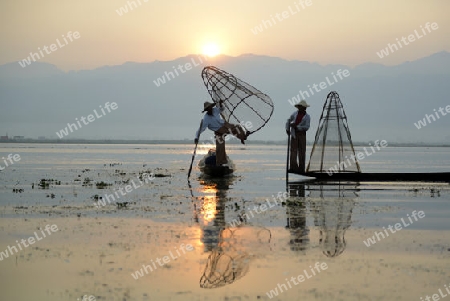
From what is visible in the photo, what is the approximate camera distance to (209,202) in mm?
19547

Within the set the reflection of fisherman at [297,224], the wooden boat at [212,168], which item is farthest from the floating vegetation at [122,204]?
the wooden boat at [212,168]

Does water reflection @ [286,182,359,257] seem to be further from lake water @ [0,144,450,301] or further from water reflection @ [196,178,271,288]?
water reflection @ [196,178,271,288]

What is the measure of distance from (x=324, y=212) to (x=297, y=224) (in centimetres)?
234

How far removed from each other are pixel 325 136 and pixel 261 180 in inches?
120

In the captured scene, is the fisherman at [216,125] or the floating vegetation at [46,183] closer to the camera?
the floating vegetation at [46,183]

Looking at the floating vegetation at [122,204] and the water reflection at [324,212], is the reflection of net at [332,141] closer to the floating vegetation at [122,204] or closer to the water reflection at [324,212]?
the water reflection at [324,212]

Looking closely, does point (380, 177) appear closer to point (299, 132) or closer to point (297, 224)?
point (299, 132)

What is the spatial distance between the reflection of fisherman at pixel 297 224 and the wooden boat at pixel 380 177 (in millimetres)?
4775

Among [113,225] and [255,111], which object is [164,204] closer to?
[113,225]

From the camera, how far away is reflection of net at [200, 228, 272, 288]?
972cm

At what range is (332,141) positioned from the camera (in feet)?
97.4

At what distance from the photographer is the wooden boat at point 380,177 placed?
26609 mm

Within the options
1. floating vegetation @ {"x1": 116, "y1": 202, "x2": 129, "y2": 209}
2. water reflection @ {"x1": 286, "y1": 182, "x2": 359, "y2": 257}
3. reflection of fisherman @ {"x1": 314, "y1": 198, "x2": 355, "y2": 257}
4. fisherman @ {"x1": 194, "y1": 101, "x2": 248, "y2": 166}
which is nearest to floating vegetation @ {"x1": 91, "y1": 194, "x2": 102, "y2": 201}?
floating vegetation @ {"x1": 116, "y1": 202, "x2": 129, "y2": 209}

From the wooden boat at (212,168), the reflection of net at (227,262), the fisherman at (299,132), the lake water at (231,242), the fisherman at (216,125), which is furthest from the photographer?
the wooden boat at (212,168)
